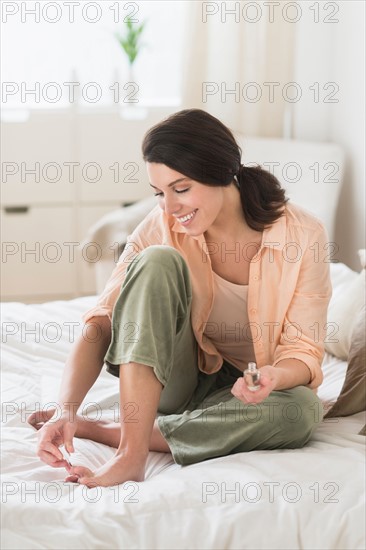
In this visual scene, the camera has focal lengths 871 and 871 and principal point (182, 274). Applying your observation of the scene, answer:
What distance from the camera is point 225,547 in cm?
133

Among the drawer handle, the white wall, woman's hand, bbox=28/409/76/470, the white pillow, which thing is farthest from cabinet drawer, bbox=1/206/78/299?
woman's hand, bbox=28/409/76/470

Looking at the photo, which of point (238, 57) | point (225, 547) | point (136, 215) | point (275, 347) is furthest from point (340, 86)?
point (225, 547)

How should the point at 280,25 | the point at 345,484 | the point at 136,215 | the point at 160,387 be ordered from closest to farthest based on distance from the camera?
the point at 345,484, the point at 160,387, the point at 136,215, the point at 280,25

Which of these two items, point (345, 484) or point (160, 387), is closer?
point (345, 484)

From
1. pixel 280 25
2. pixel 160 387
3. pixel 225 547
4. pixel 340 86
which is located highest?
pixel 280 25

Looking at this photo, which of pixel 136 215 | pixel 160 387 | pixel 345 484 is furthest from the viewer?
pixel 136 215

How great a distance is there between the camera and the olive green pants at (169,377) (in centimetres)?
157

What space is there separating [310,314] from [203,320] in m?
0.22

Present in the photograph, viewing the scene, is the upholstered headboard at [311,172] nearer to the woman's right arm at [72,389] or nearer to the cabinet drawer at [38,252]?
the cabinet drawer at [38,252]

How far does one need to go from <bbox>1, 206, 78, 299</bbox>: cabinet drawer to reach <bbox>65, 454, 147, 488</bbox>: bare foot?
2311mm

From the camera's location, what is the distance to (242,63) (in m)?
3.69

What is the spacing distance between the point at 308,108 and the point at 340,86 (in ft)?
0.80

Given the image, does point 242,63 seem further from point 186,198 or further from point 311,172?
point 186,198

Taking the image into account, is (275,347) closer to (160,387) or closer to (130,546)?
(160,387)
